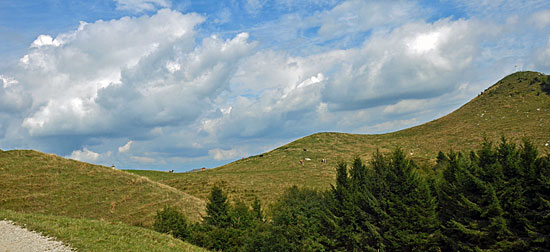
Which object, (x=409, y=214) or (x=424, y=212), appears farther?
(x=424, y=212)

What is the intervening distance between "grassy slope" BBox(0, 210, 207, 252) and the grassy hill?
42.9 m

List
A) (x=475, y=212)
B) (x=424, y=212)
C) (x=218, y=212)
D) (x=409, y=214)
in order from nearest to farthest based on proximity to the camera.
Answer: (x=475, y=212) < (x=409, y=214) < (x=424, y=212) < (x=218, y=212)

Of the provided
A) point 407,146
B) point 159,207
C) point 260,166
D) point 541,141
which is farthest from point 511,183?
point 407,146

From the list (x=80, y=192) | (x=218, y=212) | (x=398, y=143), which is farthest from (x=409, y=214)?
(x=398, y=143)

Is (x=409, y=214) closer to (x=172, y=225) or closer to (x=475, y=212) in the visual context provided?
(x=475, y=212)

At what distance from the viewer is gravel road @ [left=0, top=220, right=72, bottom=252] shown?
1891 centimetres

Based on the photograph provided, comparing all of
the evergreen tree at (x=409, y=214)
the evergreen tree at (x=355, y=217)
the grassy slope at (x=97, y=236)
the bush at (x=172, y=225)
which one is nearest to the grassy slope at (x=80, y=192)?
the bush at (x=172, y=225)

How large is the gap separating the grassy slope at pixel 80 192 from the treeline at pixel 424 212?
17.5m

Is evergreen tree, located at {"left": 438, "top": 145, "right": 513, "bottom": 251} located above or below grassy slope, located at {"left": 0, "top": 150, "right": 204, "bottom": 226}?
below

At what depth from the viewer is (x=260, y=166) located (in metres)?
112

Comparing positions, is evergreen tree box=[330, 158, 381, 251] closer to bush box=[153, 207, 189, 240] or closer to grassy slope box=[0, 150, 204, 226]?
bush box=[153, 207, 189, 240]

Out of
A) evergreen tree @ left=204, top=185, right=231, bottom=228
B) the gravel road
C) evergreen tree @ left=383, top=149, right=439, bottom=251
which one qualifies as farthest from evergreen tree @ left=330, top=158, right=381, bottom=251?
the gravel road

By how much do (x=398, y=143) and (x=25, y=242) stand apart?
4311 inches

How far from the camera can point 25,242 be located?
19859mm
